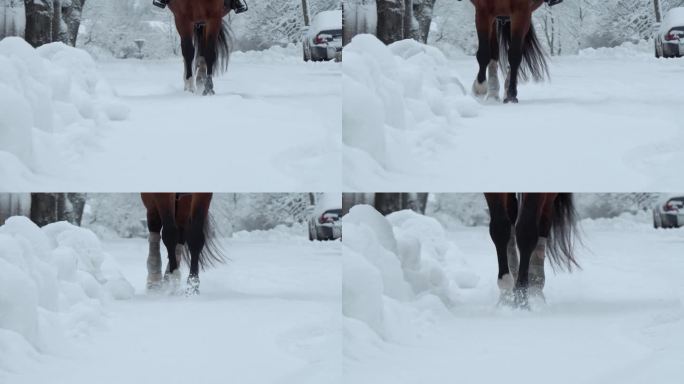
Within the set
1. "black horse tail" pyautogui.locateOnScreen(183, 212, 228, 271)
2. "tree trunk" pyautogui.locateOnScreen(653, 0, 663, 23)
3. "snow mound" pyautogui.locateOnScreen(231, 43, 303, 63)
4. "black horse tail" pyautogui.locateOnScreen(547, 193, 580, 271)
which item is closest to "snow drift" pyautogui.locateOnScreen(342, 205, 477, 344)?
"black horse tail" pyautogui.locateOnScreen(547, 193, 580, 271)

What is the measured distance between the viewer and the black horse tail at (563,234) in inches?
130

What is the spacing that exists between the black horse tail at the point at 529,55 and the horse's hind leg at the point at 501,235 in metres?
0.40

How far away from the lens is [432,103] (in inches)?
131

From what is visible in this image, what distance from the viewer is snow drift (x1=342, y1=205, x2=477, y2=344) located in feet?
10.9

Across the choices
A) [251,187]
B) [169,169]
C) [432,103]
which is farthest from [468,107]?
[169,169]

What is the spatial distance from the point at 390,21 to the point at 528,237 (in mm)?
817

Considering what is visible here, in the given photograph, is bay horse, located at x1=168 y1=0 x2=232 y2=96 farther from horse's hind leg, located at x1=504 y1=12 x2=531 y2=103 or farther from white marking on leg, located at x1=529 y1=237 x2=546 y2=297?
white marking on leg, located at x1=529 y1=237 x2=546 y2=297

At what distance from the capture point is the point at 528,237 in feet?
11.2

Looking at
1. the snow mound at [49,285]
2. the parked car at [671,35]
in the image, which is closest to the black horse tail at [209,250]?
the snow mound at [49,285]

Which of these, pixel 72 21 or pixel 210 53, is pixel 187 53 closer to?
pixel 210 53

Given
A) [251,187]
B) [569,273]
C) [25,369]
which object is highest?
[251,187]

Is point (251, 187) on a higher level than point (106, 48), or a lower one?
lower

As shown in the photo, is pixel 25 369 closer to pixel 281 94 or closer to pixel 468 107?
pixel 281 94

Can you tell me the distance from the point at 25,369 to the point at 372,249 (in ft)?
3.78
